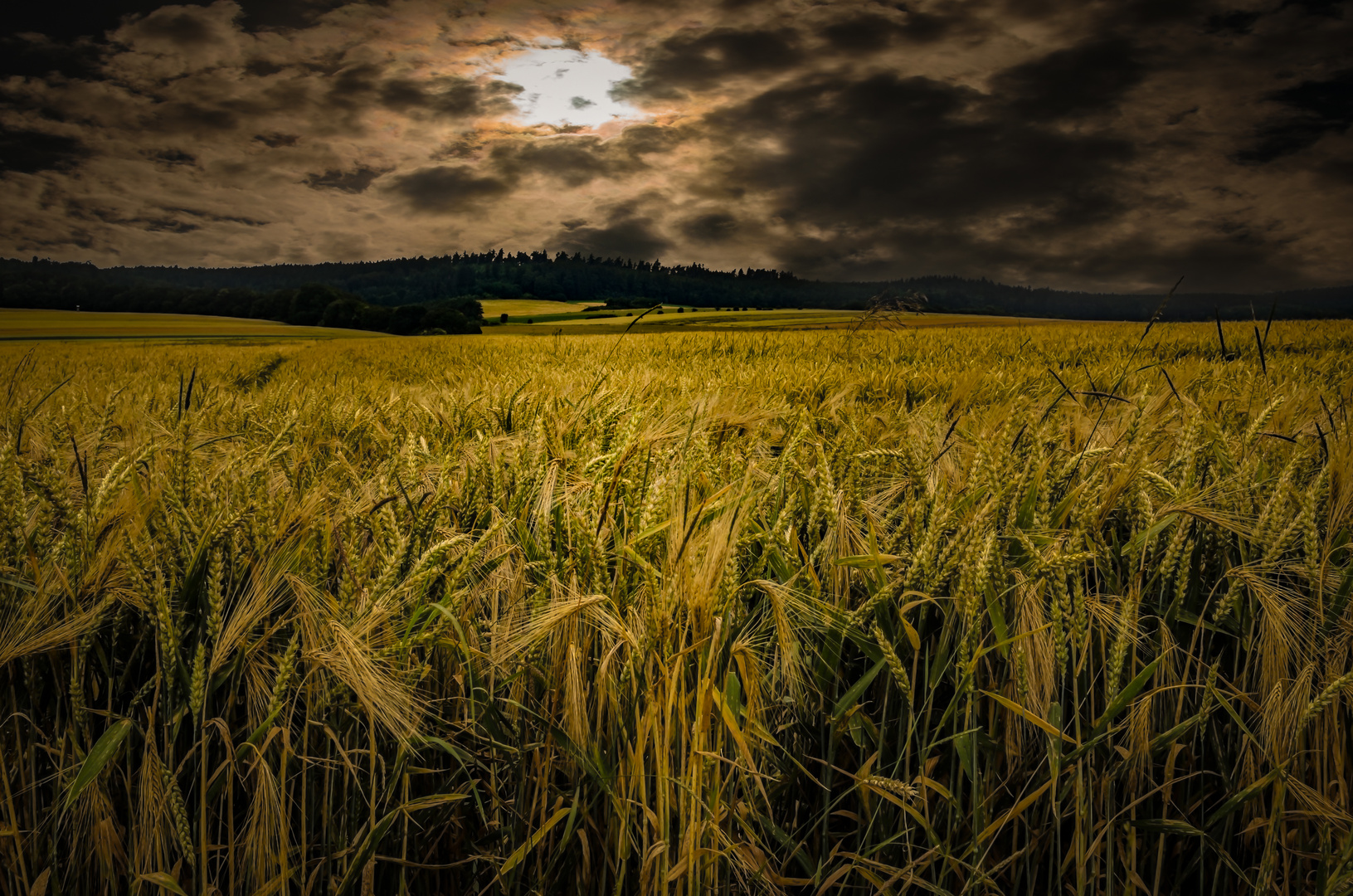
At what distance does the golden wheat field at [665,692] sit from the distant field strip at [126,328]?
2672 cm

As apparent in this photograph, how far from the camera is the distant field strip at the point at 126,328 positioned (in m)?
24.7

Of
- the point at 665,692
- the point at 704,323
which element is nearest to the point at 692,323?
the point at 704,323

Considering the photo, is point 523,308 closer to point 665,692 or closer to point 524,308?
point 524,308

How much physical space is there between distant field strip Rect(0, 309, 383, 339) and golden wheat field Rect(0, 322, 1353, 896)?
1052 inches

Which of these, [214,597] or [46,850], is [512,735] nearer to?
[214,597]

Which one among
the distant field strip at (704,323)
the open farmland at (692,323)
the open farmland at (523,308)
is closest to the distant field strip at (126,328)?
the open farmland at (692,323)

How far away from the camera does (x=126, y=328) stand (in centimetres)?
2886

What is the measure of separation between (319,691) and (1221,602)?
145 cm

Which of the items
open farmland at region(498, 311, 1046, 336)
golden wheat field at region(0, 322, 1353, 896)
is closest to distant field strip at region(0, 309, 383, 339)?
open farmland at region(498, 311, 1046, 336)

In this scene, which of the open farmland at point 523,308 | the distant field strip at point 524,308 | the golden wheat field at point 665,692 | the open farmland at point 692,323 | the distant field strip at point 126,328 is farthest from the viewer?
the distant field strip at point 524,308

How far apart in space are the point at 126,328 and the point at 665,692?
39064mm

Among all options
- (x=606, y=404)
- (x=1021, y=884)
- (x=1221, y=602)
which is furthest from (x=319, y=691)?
(x=606, y=404)

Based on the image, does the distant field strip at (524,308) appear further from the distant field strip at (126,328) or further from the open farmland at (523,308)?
the distant field strip at (126,328)

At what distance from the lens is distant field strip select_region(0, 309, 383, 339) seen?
24.7 meters
